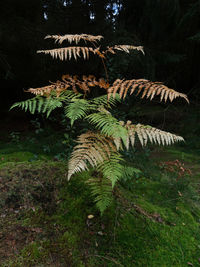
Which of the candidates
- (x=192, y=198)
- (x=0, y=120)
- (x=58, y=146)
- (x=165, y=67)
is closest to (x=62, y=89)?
(x=192, y=198)

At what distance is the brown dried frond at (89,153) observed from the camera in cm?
132

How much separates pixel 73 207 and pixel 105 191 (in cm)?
36

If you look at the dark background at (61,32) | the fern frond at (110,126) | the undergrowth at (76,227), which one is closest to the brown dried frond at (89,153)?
the fern frond at (110,126)

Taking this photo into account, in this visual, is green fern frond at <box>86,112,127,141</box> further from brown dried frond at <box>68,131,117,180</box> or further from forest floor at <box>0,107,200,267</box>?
forest floor at <box>0,107,200,267</box>

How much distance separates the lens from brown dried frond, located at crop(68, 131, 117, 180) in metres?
1.32

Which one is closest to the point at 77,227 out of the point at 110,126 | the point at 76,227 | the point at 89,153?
the point at 76,227

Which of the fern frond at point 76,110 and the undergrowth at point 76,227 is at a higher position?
the fern frond at point 76,110

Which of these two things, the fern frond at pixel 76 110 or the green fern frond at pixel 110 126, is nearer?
the green fern frond at pixel 110 126

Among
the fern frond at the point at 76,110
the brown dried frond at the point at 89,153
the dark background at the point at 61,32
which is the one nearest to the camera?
the brown dried frond at the point at 89,153

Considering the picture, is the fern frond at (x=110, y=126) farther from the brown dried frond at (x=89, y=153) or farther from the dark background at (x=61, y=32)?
the dark background at (x=61, y=32)

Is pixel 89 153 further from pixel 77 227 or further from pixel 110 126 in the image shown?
pixel 77 227

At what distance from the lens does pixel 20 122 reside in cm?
838

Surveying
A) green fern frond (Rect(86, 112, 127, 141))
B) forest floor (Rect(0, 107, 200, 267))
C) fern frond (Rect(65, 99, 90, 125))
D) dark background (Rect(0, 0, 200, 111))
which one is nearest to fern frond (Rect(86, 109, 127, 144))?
green fern frond (Rect(86, 112, 127, 141))

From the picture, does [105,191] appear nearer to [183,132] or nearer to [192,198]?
[192,198]
